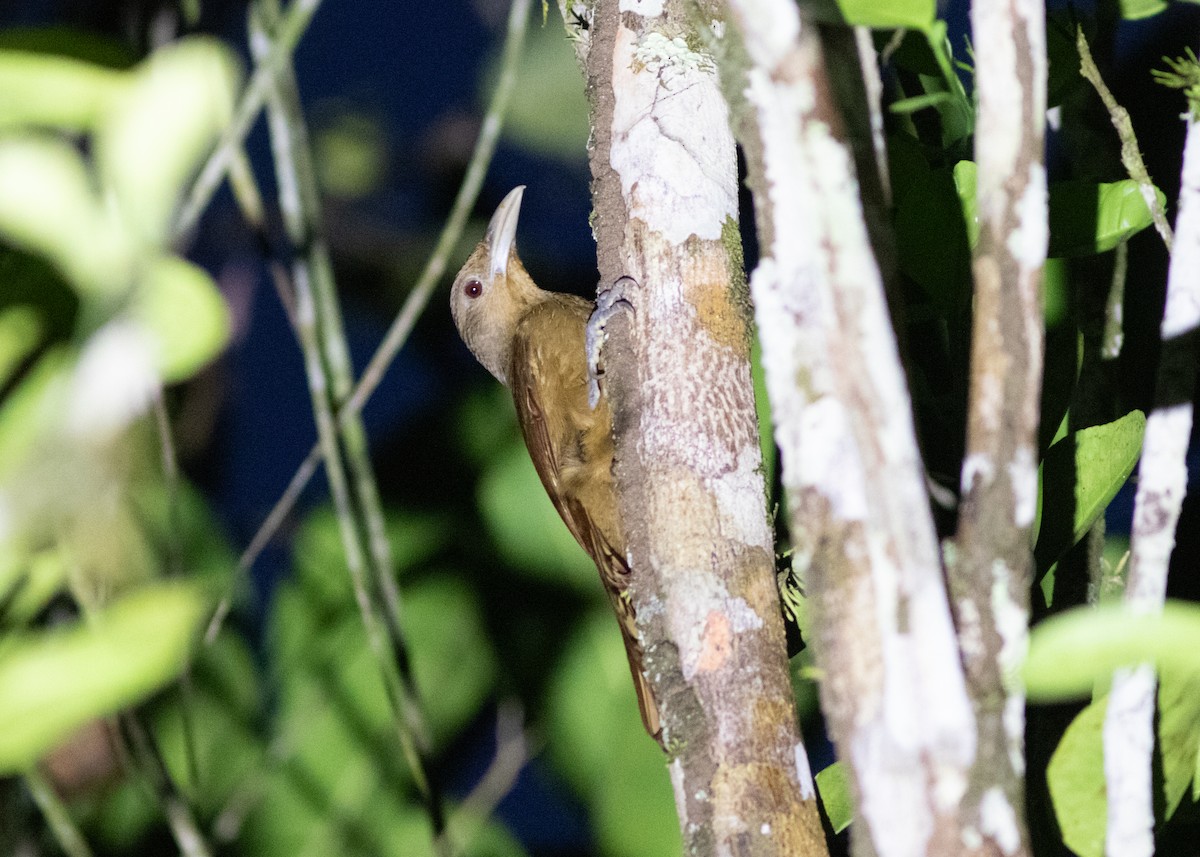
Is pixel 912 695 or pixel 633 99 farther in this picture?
pixel 633 99

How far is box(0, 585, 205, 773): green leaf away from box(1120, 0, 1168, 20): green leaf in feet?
4.70

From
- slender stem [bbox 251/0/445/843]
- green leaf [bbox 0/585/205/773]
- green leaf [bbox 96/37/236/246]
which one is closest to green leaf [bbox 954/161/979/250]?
slender stem [bbox 251/0/445/843]

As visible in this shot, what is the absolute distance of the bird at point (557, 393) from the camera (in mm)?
1692

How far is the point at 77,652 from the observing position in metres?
0.96

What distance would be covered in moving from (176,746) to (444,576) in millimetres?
580

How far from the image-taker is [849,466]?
776 millimetres

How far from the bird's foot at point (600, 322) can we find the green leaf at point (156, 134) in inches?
20.0

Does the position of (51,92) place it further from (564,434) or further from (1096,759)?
(1096,759)

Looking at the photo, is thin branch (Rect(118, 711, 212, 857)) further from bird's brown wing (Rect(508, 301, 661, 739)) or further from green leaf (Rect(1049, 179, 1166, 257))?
green leaf (Rect(1049, 179, 1166, 257))

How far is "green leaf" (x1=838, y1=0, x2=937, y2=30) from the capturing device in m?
0.83

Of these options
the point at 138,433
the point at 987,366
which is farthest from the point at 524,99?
the point at 987,366

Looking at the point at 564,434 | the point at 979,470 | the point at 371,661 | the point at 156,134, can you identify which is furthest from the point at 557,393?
the point at 979,470

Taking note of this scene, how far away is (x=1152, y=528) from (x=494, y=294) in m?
1.40

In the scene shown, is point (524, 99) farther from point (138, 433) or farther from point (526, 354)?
point (138, 433)
